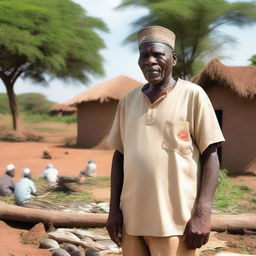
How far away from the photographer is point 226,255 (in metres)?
3.89

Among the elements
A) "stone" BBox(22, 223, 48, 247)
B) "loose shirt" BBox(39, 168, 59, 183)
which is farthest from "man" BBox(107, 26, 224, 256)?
"loose shirt" BBox(39, 168, 59, 183)

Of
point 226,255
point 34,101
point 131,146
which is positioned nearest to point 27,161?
point 226,255

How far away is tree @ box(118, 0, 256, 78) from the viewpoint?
22828mm

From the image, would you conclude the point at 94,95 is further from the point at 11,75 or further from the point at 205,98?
the point at 205,98

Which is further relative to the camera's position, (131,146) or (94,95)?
(94,95)

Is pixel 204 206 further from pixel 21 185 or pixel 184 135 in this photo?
pixel 21 185

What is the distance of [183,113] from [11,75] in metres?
22.1

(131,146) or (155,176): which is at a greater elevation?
(131,146)

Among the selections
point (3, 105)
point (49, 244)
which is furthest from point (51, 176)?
point (3, 105)

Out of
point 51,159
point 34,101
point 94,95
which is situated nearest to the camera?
point 51,159

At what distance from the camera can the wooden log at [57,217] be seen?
Answer: 5410 mm

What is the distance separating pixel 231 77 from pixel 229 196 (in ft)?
11.5

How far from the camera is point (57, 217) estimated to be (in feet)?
17.7

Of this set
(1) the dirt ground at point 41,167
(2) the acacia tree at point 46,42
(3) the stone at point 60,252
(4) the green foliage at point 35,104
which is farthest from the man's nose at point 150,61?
(4) the green foliage at point 35,104
